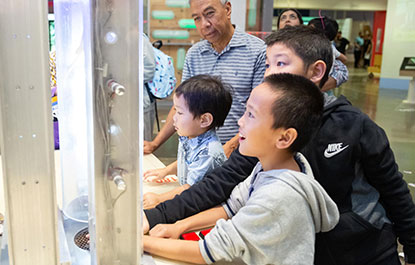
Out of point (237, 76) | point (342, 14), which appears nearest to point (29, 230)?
point (237, 76)

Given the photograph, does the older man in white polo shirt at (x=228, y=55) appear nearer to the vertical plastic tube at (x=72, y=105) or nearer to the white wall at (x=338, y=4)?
the vertical plastic tube at (x=72, y=105)

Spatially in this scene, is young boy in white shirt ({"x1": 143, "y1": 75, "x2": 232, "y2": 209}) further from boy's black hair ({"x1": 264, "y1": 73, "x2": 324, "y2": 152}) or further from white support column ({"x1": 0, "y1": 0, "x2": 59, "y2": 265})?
white support column ({"x1": 0, "y1": 0, "x2": 59, "y2": 265})

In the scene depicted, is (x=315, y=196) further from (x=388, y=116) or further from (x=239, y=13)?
→ (x=388, y=116)

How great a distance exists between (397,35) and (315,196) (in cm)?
1059

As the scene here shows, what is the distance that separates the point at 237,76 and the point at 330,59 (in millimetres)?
749

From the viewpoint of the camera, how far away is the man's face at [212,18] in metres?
1.90

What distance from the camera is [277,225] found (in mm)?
832

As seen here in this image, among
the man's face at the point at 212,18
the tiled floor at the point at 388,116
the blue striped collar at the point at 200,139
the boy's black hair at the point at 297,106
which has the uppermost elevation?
the man's face at the point at 212,18

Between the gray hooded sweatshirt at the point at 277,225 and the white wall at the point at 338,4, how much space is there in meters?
15.4

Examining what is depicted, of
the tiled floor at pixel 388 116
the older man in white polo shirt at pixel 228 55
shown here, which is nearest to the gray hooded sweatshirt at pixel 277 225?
the older man in white polo shirt at pixel 228 55

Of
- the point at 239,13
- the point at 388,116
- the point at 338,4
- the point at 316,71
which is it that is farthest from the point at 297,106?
the point at 338,4

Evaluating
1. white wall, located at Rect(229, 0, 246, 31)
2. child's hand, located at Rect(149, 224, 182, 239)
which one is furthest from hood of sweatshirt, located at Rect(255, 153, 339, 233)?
white wall, located at Rect(229, 0, 246, 31)

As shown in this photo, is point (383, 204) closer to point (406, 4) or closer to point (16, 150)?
point (16, 150)

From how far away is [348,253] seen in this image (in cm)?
104
